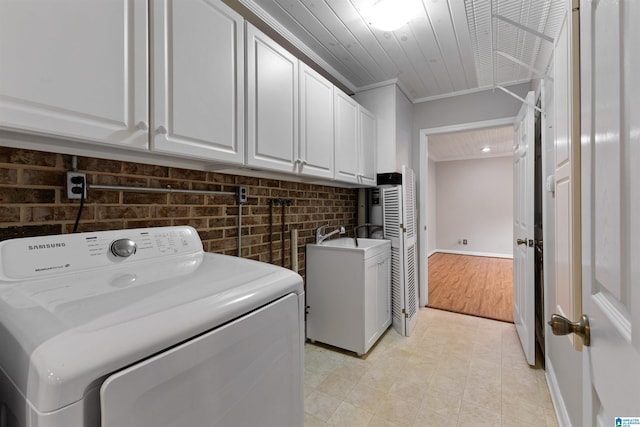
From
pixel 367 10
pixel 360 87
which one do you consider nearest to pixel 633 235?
pixel 367 10

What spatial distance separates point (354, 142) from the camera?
99.7 inches

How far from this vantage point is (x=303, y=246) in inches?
96.0

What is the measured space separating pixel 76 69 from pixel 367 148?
2257 mm

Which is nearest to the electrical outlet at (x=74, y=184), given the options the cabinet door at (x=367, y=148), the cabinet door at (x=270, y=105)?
the cabinet door at (x=270, y=105)

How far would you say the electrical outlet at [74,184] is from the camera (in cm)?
109

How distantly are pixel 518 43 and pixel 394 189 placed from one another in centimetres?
148

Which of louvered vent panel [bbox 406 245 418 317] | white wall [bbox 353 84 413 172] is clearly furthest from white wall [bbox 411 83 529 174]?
louvered vent panel [bbox 406 245 418 317]

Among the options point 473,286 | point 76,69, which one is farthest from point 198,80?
point 473,286

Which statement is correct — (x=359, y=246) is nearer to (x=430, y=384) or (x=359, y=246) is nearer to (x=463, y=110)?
(x=430, y=384)

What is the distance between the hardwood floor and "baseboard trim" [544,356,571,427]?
1044mm

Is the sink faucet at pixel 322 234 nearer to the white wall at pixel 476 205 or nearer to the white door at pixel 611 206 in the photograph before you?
the white door at pixel 611 206

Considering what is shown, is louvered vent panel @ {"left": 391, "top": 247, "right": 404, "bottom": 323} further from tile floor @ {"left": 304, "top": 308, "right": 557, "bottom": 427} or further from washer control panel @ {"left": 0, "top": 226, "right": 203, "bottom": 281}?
washer control panel @ {"left": 0, "top": 226, "right": 203, "bottom": 281}

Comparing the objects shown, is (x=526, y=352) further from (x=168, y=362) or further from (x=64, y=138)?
(x=64, y=138)

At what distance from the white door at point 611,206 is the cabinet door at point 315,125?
1.45 metres
